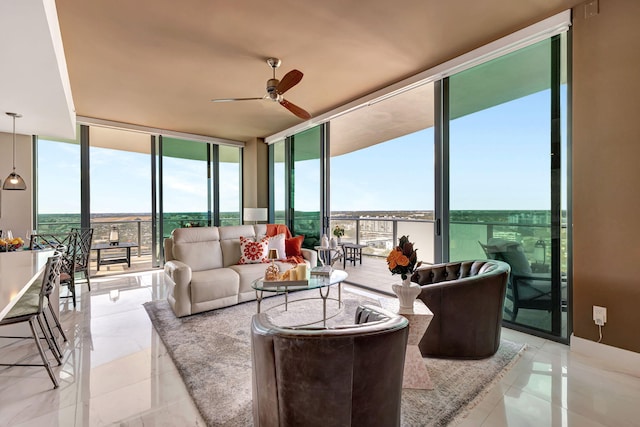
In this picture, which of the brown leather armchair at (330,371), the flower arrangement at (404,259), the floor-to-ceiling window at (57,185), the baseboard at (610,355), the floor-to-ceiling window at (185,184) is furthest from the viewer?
the floor-to-ceiling window at (185,184)

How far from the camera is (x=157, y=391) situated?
1996 millimetres

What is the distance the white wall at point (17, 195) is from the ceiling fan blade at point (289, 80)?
15.3 ft

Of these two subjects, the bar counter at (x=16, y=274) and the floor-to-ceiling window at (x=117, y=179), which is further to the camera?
the floor-to-ceiling window at (x=117, y=179)

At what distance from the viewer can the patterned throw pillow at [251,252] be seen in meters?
4.11

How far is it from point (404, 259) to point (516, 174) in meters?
1.88

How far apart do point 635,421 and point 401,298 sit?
4.61ft

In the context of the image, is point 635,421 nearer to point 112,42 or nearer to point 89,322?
point 89,322

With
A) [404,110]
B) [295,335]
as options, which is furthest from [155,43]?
[404,110]

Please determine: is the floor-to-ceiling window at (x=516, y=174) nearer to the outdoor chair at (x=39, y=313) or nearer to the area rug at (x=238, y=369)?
the area rug at (x=238, y=369)

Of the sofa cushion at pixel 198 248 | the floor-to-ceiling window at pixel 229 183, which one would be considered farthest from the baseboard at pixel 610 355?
the floor-to-ceiling window at pixel 229 183

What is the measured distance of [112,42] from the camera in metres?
2.95

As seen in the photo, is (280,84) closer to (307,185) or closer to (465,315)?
(465,315)

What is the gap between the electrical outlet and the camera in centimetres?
234

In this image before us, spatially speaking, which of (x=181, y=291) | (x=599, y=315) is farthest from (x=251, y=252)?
(x=599, y=315)
